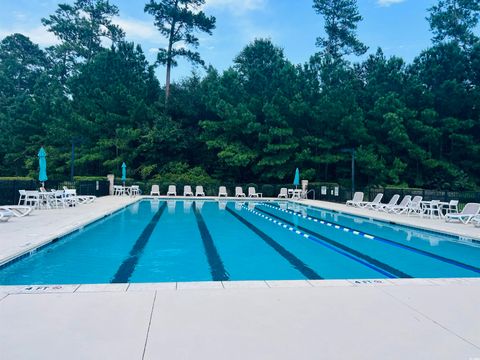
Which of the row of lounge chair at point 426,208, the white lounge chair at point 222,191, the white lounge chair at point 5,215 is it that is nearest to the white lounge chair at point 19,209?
the white lounge chair at point 5,215

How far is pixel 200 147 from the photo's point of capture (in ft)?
94.0

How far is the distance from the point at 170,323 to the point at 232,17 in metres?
26.6

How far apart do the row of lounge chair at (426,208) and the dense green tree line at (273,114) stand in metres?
9.04

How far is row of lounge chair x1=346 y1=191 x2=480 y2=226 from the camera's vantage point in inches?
437

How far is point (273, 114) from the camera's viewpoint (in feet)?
81.8

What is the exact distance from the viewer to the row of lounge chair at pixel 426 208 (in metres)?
11.1

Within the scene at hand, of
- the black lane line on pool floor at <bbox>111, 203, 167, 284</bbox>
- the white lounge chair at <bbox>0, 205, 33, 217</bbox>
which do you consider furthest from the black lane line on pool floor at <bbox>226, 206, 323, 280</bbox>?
the white lounge chair at <bbox>0, 205, 33, 217</bbox>

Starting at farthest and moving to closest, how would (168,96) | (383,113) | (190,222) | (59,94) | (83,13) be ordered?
(83,13)
(59,94)
(168,96)
(383,113)
(190,222)

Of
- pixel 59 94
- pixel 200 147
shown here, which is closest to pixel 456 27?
pixel 200 147

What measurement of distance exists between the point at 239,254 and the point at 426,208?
8.57 metres

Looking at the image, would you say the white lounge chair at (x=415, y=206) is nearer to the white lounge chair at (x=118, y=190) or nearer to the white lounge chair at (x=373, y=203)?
the white lounge chair at (x=373, y=203)

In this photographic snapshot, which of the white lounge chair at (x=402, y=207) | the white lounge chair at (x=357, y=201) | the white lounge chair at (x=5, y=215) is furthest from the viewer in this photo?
the white lounge chair at (x=357, y=201)

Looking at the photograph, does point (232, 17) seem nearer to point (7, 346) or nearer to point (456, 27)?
point (456, 27)

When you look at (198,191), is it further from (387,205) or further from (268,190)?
(387,205)
